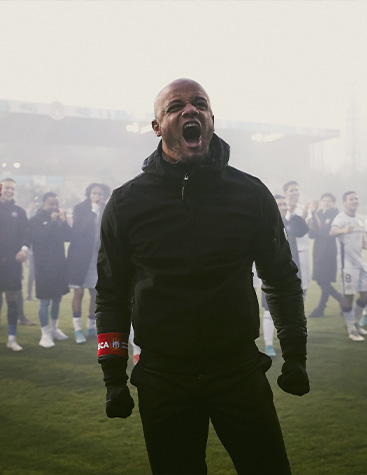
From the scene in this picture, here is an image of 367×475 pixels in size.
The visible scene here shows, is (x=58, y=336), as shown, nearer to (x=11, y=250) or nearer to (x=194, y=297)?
(x=11, y=250)

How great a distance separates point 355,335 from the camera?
611 cm

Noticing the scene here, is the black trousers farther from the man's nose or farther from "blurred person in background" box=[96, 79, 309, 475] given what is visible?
the man's nose

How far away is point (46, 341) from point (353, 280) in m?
3.93

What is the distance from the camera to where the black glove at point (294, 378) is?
67.2 inches

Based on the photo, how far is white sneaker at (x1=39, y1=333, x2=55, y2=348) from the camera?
6.04 m

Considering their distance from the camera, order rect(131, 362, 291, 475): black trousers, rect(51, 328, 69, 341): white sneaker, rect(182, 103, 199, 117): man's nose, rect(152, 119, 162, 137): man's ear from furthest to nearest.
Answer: rect(51, 328, 69, 341): white sneaker
rect(152, 119, 162, 137): man's ear
rect(182, 103, 199, 117): man's nose
rect(131, 362, 291, 475): black trousers

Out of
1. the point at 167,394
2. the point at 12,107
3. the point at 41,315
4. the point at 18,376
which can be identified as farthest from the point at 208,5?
Answer: the point at 12,107

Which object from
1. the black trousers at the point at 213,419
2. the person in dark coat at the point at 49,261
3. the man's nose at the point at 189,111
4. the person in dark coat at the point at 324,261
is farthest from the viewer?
the person in dark coat at the point at 324,261

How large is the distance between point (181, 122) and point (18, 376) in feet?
13.1

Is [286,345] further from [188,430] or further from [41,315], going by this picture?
[41,315]

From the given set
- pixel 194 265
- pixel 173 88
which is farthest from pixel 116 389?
pixel 173 88

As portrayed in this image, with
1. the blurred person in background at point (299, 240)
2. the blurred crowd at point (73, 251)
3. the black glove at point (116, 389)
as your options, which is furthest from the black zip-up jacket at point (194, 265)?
the blurred person in background at point (299, 240)

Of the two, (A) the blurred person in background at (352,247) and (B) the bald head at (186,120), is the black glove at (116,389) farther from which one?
(A) the blurred person in background at (352,247)

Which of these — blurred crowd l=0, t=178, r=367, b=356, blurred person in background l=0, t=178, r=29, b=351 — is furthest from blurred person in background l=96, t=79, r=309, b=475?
blurred person in background l=0, t=178, r=29, b=351
